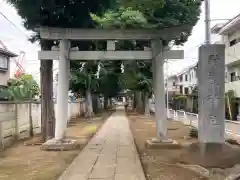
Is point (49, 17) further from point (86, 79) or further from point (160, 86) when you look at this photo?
point (86, 79)

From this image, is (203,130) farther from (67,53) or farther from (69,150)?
(67,53)

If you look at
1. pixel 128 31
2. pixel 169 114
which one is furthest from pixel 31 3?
pixel 169 114

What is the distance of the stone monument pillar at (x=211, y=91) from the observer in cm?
908

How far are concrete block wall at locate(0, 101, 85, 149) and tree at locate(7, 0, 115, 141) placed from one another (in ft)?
3.61

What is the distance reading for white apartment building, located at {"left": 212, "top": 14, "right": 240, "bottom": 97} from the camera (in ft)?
89.2

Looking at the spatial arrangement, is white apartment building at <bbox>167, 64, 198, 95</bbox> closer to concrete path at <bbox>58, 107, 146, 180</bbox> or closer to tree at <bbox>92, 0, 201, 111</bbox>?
tree at <bbox>92, 0, 201, 111</bbox>

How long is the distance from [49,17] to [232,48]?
774 inches

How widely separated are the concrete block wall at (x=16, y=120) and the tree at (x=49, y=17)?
110 centimetres

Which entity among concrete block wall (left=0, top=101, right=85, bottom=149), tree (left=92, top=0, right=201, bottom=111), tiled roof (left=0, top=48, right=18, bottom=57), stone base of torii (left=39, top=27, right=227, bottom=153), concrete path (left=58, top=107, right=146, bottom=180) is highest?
tree (left=92, top=0, right=201, bottom=111)

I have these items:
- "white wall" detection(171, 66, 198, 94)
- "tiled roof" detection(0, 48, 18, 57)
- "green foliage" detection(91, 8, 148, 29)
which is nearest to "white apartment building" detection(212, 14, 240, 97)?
"green foliage" detection(91, 8, 148, 29)

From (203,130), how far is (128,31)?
4.78 meters

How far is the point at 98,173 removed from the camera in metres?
7.67

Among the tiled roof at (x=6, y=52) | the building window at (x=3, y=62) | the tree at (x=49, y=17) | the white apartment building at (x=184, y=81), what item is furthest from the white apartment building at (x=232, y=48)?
the white apartment building at (x=184, y=81)

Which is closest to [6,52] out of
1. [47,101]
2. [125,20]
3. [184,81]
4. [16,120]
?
[125,20]
